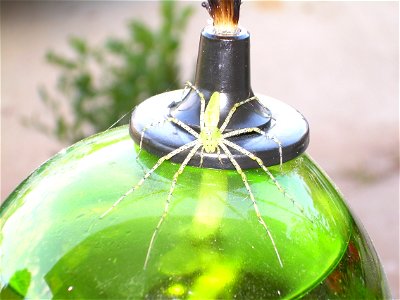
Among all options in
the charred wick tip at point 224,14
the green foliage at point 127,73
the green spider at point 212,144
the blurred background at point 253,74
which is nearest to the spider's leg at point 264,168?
the green spider at point 212,144

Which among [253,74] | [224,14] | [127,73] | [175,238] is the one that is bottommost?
[253,74]

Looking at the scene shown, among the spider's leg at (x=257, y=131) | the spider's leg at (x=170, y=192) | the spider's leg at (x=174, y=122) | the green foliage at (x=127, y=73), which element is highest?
the spider's leg at (x=174, y=122)

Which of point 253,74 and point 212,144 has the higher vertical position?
point 212,144

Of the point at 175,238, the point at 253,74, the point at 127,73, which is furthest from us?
the point at 253,74

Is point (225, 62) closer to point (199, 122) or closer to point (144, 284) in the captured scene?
point (199, 122)

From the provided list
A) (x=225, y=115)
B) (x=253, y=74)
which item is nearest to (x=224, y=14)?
(x=225, y=115)

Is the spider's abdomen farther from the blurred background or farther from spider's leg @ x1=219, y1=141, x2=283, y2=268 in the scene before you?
the blurred background

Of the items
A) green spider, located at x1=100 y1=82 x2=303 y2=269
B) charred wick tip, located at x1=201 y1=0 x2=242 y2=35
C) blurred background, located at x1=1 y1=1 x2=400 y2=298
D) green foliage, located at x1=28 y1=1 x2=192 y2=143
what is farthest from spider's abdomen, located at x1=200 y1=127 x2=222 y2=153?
green foliage, located at x1=28 y1=1 x2=192 y2=143

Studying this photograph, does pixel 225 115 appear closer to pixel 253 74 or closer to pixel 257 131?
pixel 257 131

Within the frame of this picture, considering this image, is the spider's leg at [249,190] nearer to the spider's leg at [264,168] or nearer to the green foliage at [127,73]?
the spider's leg at [264,168]
